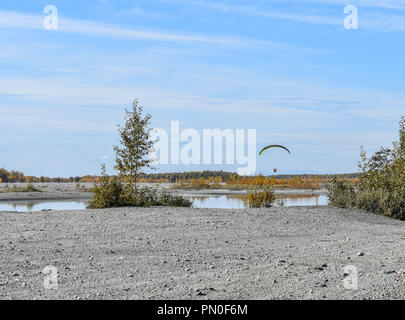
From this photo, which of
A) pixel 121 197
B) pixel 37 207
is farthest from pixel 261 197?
pixel 37 207

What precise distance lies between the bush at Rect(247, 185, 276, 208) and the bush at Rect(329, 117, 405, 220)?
7.41ft

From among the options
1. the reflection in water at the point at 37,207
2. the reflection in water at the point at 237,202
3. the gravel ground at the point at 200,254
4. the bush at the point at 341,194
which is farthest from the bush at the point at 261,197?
the reflection in water at the point at 37,207

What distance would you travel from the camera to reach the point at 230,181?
47219 millimetres

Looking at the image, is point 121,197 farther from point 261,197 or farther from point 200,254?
point 200,254

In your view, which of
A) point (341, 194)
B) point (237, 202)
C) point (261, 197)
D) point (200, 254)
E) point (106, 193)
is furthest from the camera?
point (237, 202)

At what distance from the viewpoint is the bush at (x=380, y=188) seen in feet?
55.5

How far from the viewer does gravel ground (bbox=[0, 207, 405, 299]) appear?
6551mm

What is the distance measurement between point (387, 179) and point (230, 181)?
94.9ft

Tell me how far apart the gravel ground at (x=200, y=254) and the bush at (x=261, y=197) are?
322 cm

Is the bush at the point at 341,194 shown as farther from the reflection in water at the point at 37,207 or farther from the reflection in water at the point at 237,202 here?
the reflection in water at the point at 37,207

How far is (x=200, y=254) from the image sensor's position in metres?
9.06

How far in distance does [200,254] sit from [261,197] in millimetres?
9760

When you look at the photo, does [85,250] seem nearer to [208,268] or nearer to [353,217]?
[208,268]
